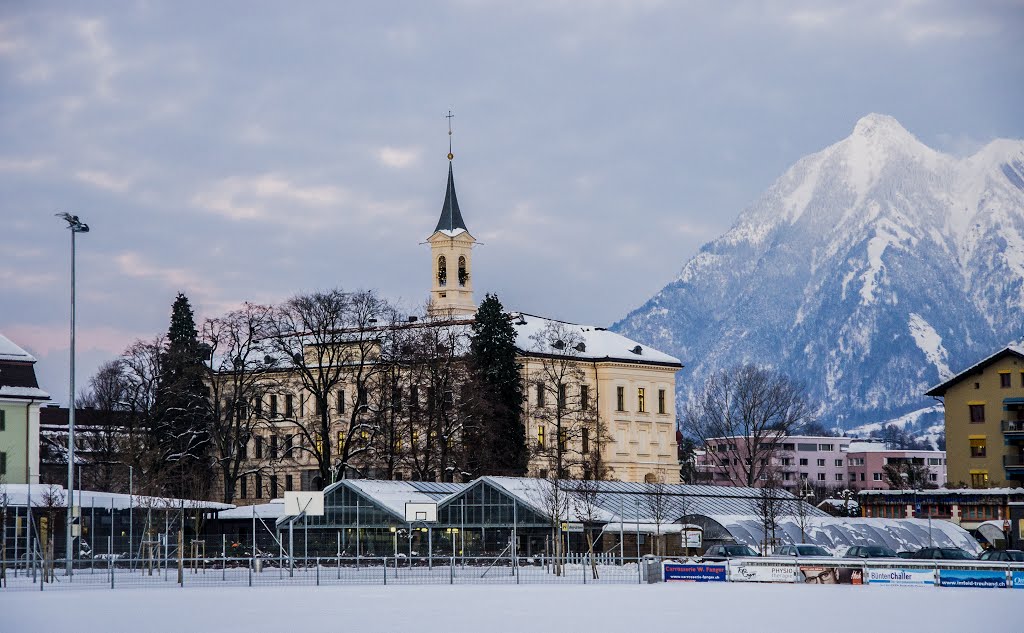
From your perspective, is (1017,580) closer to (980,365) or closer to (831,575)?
(831,575)

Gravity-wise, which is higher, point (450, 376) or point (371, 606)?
point (450, 376)

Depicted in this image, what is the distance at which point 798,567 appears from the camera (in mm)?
59656

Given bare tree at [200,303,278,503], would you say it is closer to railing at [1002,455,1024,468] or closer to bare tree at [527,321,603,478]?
Result: bare tree at [527,321,603,478]

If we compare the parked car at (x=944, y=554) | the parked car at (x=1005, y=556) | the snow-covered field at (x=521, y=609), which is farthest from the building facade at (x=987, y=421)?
the snow-covered field at (x=521, y=609)

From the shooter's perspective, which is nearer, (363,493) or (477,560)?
(477,560)

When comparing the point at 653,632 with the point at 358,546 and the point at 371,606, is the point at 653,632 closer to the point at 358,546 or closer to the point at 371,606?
the point at 371,606

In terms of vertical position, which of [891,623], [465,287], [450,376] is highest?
[465,287]

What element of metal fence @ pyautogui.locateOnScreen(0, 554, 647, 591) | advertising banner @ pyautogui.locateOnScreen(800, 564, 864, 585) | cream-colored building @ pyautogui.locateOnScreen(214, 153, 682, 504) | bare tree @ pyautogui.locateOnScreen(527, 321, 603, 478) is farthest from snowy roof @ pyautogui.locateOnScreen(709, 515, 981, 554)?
bare tree @ pyautogui.locateOnScreen(527, 321, 603, 478)

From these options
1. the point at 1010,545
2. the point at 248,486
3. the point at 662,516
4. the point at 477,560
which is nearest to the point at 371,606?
the point at 477,560

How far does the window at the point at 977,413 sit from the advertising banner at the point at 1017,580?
5983cm

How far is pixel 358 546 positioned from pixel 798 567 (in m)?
28.2

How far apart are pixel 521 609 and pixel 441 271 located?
348 feet

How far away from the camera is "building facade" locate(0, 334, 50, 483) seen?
91750mm

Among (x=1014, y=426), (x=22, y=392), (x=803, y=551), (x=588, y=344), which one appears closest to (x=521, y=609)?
(x=803, y=551)
